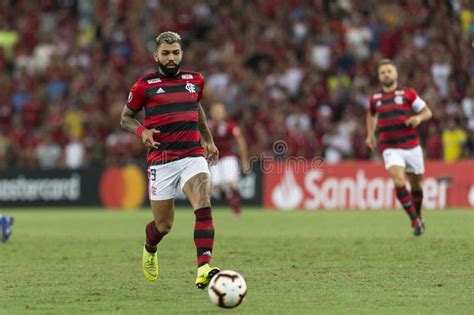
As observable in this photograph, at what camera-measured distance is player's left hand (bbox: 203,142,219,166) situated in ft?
33.1

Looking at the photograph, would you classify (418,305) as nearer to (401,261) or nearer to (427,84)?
(401,261)

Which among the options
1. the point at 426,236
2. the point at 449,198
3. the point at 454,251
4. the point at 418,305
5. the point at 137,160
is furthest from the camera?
the point at 137,160

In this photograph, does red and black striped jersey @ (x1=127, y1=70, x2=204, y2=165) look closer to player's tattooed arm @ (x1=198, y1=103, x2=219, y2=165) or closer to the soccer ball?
player's tattooed arm @ (x1=198, y1=103, x2=219, y2=165)

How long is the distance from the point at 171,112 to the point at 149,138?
410 millimetres

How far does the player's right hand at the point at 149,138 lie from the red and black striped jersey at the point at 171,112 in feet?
0.45

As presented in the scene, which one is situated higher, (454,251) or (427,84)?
(427,84)

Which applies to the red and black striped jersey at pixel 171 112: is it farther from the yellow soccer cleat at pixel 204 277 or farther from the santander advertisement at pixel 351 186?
the santander advertisement at pixel 351 186

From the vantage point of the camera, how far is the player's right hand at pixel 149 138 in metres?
9.44

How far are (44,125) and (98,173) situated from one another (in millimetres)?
2614

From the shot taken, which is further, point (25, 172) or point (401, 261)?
point (25, 172)

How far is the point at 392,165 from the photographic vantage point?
1567 cm

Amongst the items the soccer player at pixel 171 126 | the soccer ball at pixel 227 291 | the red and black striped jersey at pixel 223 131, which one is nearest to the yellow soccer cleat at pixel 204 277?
the soccer ball at pixel 227 291

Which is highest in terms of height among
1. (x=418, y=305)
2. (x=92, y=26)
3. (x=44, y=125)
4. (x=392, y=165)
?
(x=92, y=26)

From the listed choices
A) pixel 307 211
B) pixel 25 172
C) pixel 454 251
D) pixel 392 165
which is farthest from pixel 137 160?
pixel 454 251
